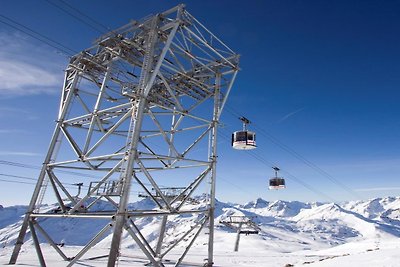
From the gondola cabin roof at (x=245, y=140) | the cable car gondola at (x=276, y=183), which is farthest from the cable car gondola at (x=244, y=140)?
the cable car gondola at (x=276, y=183)

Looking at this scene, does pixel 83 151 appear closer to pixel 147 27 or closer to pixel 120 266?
pixel 120 266

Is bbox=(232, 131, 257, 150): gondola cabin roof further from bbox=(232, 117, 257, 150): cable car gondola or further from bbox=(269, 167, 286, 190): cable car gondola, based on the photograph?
bbox=(269, 167, 286, 190): cable car gondola

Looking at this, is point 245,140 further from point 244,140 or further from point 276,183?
point 276,183

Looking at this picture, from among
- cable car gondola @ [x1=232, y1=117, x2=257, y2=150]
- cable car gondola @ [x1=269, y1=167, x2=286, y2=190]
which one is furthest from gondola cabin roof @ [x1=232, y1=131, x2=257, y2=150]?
cable car gondola @ [x1=269, y1=167, x2=286, y2=190]

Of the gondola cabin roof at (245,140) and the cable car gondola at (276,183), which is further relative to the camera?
the cable car gondola at (276,183)

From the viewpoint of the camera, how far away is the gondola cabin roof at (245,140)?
20031 millimetres

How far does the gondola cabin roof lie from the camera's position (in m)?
20.0

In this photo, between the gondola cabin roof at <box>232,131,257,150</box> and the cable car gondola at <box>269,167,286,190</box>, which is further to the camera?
the cable car gondola at <box>269,167,286,190</box>

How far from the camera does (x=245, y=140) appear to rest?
1998cm

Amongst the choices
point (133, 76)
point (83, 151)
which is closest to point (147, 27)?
point (133, 76)

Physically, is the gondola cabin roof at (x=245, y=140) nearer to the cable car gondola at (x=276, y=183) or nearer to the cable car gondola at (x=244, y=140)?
the cable car gondola at (x=244, y=140)

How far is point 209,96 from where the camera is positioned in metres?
19.2

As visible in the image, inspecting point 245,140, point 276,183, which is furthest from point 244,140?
point 276,183

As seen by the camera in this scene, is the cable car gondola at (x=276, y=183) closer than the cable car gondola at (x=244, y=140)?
No
